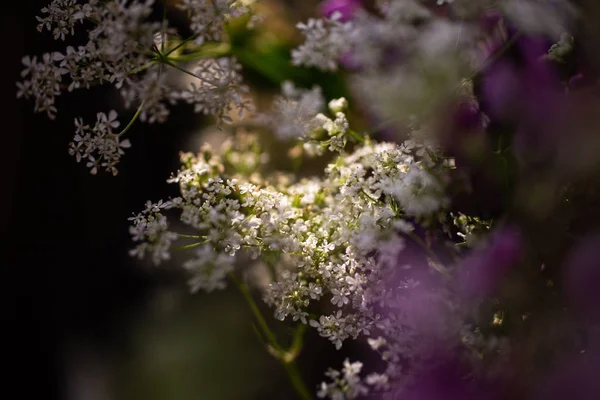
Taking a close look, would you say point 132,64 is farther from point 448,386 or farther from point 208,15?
point 448,386

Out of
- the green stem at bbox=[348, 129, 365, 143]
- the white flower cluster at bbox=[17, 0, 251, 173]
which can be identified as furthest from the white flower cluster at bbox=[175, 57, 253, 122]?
the green stem at bbox=[348, 129, 365, 143]

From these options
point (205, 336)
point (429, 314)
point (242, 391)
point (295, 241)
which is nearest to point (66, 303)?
point (205, 336)

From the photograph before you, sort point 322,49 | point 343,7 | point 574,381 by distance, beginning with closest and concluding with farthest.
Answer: point 574,381 < point 322,49 < point 343,7

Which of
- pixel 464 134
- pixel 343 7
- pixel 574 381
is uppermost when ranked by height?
pixel 343 7

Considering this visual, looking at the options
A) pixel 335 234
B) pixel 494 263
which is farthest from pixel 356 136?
pixel 494 263

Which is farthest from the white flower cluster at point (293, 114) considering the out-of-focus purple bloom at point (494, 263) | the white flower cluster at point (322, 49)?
the out-of-focus purple bloom at point (494, 263)

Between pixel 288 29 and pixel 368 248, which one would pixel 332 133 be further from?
pixel 288 29

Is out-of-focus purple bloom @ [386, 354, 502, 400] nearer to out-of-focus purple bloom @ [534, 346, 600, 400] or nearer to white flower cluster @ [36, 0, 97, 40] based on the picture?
out-of-focus purple bloom @ [534, 346, 600, 400]
